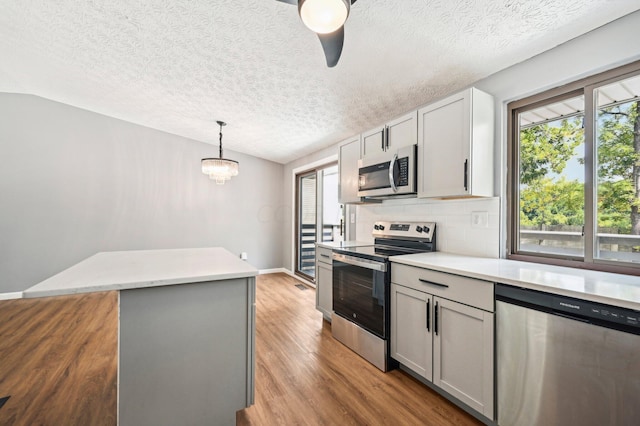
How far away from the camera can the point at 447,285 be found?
1667 mm

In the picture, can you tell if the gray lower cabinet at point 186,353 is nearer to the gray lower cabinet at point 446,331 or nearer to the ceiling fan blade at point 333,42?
the gray lower cabinet at point 446,331

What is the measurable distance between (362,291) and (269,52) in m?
2.12

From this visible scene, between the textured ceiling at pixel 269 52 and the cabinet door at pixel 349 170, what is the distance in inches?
13.7

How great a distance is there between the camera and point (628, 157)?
154 centimetres

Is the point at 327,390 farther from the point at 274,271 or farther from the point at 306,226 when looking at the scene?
the point at 274,271

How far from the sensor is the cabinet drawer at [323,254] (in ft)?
9.55

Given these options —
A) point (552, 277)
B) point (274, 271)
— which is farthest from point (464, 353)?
point (274, 271)

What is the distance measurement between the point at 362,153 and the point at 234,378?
2271mm

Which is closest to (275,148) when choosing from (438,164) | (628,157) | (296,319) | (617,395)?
(296,319)

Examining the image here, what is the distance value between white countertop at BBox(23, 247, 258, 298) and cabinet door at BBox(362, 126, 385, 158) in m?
1.70

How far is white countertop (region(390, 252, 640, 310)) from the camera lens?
110cm

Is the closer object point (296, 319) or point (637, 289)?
point (637, 289)

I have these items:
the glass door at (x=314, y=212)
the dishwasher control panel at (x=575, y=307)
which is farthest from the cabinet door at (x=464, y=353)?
the glass door at (x=314, y=212)

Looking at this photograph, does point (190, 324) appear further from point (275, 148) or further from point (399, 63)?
point (275, 148)
